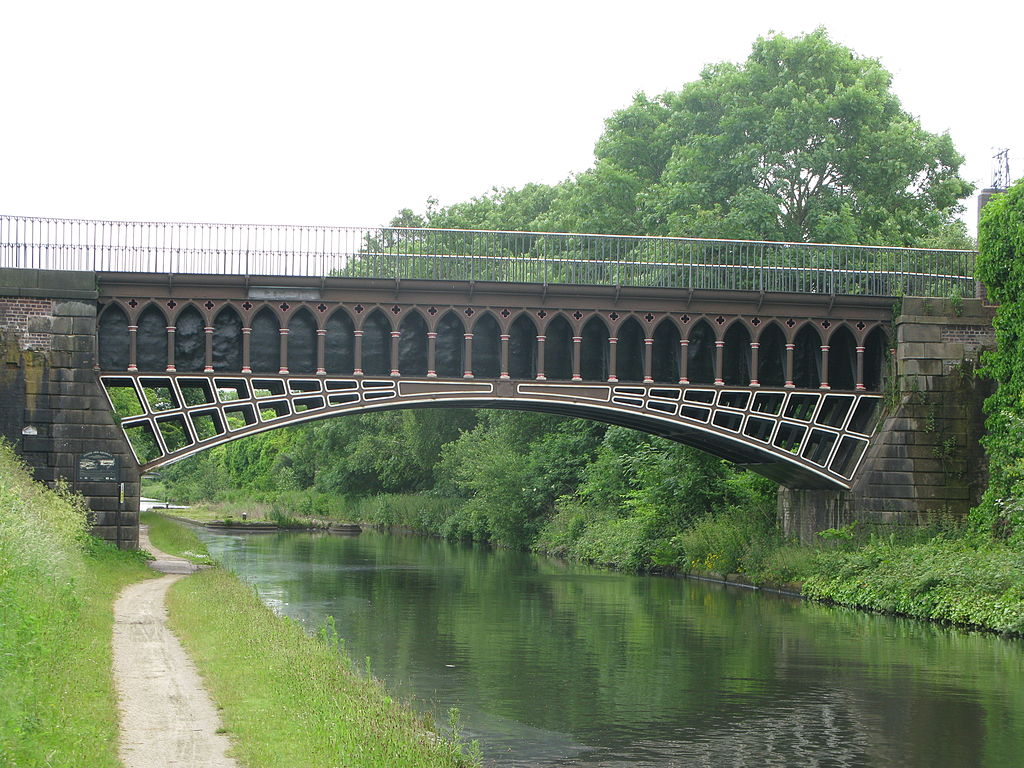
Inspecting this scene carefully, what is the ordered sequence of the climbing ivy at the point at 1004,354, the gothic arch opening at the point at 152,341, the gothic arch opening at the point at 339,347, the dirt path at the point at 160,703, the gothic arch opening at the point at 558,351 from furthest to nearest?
the gothic arch opening at the point at 558,351, the gothic arch opening at the point at 339,347, the gothic arch opening at the point at 152,341, the climbing ivy at the point at 1004,354, the dirt path at the point at 160,703

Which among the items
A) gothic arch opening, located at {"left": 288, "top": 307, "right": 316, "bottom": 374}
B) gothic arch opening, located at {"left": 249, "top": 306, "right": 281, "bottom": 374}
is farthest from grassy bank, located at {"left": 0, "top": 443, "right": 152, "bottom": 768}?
gothic arch opening, located at {"left": 288, "top": 307, "right": 316, "bottom": 374}

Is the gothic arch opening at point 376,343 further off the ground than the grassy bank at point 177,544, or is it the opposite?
the gothic arch opening at point 376,343

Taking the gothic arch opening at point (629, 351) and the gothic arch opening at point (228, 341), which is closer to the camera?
the gothic arch opening at point (228, 341)

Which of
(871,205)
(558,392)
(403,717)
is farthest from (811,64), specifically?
(403,717)

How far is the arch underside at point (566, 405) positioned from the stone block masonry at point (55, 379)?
0.95 m

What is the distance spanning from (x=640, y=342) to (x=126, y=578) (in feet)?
50.5

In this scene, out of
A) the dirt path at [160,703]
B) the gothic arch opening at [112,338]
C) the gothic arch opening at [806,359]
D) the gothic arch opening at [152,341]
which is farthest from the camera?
the gothic arch opening at [806,359]

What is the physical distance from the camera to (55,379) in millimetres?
33844

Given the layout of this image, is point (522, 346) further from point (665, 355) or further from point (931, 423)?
point (931, 423)

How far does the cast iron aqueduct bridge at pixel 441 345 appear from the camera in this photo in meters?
34.0

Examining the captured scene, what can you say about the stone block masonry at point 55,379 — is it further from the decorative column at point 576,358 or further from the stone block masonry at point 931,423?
the stone block masonry at point 931,423

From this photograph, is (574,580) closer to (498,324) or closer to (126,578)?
(498,324)

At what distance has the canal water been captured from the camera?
17031 mm

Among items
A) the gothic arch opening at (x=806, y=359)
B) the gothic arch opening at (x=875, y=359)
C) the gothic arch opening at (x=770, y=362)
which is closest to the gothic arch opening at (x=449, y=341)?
the gothic arch opening at (x=770, y=362)
